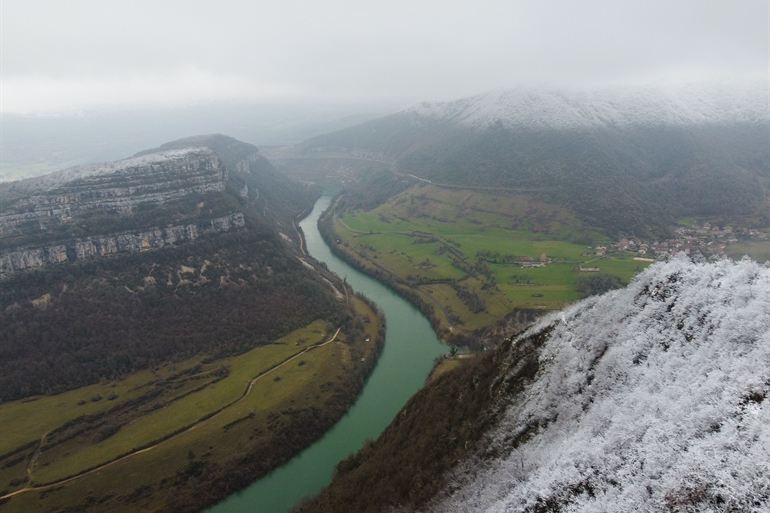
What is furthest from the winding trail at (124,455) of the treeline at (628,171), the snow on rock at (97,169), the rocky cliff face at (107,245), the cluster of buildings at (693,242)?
the treeline at (628,171)

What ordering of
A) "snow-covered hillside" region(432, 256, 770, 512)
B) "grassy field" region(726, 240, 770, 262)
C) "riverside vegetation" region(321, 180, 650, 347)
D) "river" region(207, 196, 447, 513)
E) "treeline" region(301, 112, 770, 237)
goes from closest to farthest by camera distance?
"snow-covered hillside" region(432, 256, 770, 512) < "river" region(207, 196, 447, 513) < "riverside vegetation" region(321, 180, 650, 347) < "grassy field" region(726, 240, 770, 262) < "treeline" region(301, 112, 770, 237)

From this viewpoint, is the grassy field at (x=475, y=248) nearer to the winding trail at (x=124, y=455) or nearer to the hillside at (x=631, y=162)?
the hillside at (x=631, y=162)

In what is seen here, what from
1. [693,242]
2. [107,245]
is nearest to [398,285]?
[107,245]

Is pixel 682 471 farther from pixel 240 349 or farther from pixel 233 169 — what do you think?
pixel 233 169

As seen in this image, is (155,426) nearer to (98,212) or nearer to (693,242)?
(98,212)

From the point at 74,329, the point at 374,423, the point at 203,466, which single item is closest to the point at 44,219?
the point at 74,329

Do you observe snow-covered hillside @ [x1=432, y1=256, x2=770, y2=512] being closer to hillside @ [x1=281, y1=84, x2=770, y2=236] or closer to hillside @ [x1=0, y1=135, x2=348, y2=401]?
hillside @ [x1=0, y1=135, x2=348, y2=401]

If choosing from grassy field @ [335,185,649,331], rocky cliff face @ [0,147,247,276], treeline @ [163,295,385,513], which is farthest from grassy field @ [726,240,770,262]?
rocky cliff face @ [0,147,247,276]
